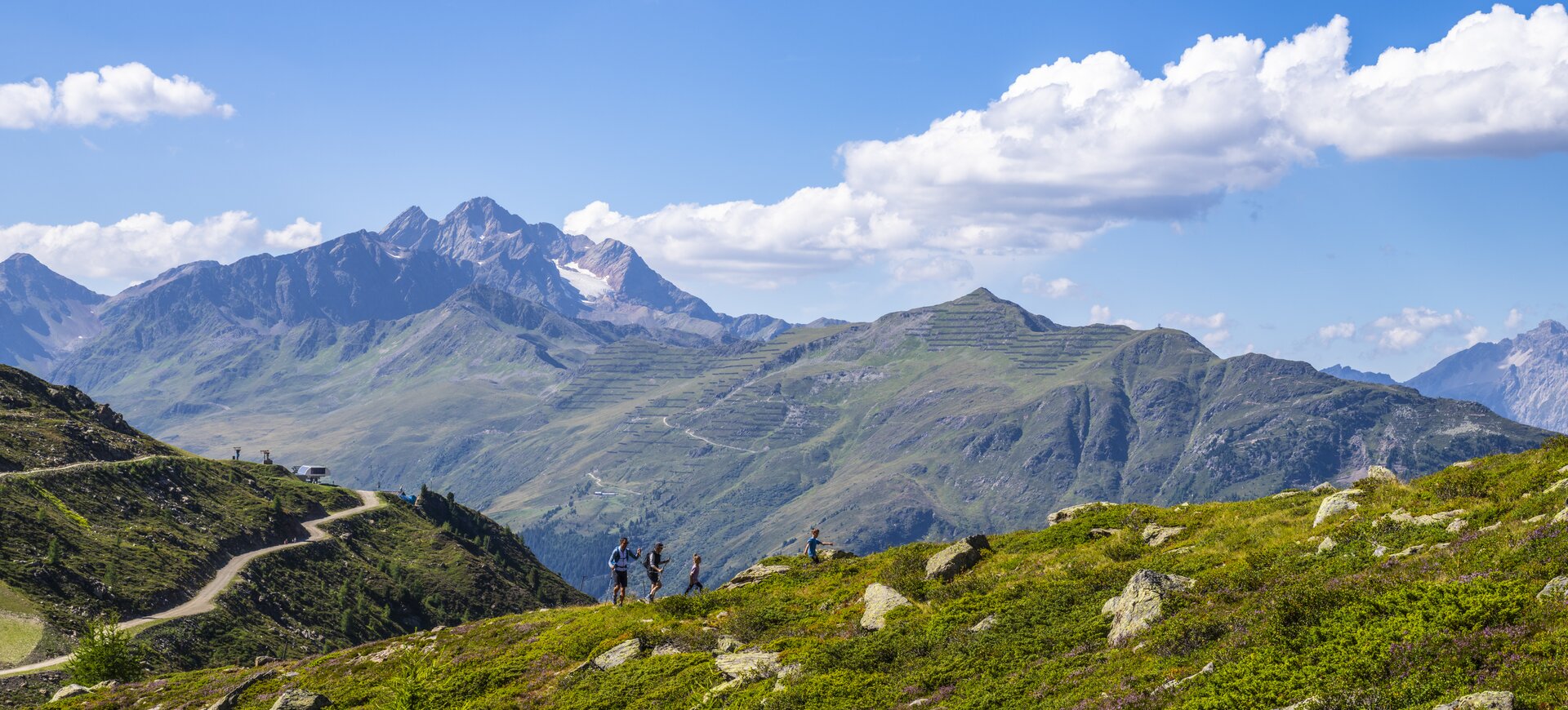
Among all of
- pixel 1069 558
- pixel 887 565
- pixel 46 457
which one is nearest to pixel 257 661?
pixel 887 565

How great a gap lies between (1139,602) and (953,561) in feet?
46.2

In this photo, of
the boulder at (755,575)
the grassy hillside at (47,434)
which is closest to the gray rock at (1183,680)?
the boulder at (755,575)

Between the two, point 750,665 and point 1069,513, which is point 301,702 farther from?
point 1069,513

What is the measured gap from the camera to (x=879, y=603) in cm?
3731

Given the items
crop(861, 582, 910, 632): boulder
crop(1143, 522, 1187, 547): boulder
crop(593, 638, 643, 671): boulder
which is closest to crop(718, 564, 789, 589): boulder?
crop(861, 582, 910, 632): boulder

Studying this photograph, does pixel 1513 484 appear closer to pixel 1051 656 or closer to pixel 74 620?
pixel 1051 656

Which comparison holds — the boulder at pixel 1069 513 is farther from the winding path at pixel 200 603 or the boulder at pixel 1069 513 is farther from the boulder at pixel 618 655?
the winding path at pixel 200 603

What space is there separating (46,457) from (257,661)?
13326cm

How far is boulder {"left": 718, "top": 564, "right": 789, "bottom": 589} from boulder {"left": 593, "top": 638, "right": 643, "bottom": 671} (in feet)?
39.6

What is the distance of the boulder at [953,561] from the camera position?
135 feet

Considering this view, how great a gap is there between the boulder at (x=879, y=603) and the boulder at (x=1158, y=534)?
37.5 feet

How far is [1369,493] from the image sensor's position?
35531mm

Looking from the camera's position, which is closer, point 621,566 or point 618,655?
point 618,655

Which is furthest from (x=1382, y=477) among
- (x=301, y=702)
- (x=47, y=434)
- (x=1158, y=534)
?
(x=47, y=434)
